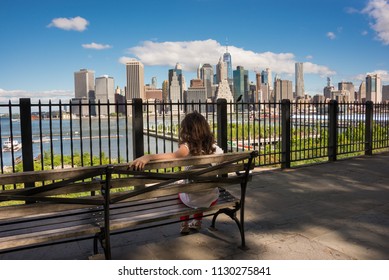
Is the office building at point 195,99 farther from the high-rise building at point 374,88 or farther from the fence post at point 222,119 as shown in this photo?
the high-rise building at point 374,88

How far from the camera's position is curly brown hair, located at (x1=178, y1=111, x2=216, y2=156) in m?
3.19

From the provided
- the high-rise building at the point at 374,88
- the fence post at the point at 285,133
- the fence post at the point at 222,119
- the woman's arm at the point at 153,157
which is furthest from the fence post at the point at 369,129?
the high-rise building at the point at 374,88

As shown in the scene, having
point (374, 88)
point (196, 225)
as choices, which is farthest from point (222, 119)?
point (374, 88)

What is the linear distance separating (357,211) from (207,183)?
251 centimetres

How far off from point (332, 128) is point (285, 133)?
1.87 metres

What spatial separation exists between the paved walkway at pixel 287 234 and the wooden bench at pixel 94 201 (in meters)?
0.40

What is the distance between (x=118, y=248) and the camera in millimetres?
3338

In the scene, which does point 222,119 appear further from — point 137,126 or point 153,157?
point 153,157

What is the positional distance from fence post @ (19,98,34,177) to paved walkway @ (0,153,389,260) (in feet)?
6.28

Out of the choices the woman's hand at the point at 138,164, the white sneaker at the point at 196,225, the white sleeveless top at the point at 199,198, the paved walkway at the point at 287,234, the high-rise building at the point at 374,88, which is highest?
the high-rise building at the point at 374,88

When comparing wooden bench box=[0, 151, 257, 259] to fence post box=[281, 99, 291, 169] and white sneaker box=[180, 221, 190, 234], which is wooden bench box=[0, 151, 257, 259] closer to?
white sneaker box=[180, 221, 190, 234]

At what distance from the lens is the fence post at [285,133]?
758cm
